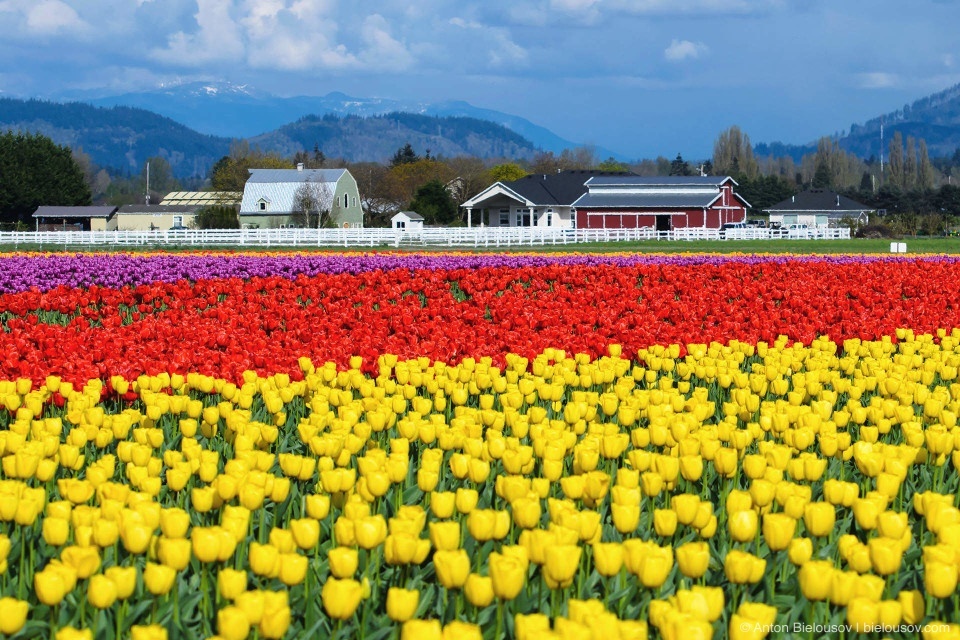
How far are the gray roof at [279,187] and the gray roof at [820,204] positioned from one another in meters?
37.3

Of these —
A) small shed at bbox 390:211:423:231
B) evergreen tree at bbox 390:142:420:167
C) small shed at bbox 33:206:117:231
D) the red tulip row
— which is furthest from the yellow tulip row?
evergreen tree at bbox 390:142:420:167

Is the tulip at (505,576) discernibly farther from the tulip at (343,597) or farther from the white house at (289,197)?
the white house at (289,197)

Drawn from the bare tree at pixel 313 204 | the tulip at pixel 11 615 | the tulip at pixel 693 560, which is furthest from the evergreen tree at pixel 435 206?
the tulip at pixel 11 615

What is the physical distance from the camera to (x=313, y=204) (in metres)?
71.1

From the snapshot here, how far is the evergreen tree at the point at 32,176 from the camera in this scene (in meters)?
81.2

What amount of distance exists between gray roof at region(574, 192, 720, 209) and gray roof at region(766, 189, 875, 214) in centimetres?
2994

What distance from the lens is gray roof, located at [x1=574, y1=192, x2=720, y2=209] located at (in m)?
64.5

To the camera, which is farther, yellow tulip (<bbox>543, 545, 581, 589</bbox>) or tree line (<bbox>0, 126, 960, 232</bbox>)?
tree line (<bbox>0, 126, 960, 232</bbox>)

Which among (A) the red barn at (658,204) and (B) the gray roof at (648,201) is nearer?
(B) the gray roof at (648,201)

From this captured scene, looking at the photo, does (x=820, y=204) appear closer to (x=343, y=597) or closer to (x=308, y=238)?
(x=308, y=238)

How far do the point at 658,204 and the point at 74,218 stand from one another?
52554 millimetres

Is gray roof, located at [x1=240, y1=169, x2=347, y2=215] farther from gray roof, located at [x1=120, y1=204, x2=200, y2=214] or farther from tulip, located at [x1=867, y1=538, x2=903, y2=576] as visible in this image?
tulip, located at [x1=867, y1=538, x2=903, y2=576]

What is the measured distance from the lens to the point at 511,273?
1566 centimetres

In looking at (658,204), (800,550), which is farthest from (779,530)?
(658,204)
